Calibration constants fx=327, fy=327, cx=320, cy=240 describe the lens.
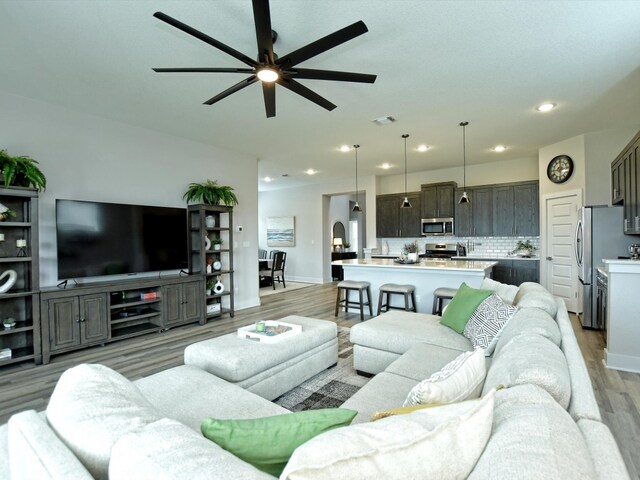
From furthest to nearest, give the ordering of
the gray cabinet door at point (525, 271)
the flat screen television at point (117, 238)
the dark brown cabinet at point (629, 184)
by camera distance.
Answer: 1. the gray cabinet door at point (525, 271)
2. the flat screen television at point (117, 238)
3. the dark brown cabinet at point (629, 184)

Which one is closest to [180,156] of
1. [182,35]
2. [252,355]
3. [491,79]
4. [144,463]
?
[182,35]

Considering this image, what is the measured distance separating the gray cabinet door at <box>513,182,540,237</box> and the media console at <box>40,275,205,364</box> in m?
5.96

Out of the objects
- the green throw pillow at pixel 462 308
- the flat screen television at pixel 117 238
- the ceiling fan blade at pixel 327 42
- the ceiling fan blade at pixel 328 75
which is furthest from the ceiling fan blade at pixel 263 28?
the flat screen television at pixel 117 238

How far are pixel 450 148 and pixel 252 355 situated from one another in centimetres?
516

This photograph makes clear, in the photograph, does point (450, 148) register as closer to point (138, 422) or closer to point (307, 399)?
point (307, 399)

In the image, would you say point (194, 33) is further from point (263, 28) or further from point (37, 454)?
point (37, 454)

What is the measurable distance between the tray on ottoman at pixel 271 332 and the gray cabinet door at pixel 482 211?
5403 mm

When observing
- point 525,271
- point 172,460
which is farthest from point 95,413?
point 525,271

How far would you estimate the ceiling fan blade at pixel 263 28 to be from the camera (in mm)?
1807

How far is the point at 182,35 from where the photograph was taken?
102 inches

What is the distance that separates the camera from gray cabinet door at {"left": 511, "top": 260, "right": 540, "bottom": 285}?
6141mm

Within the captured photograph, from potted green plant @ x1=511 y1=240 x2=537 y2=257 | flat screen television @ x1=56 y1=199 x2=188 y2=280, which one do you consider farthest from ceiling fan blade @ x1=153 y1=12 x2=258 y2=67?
potted green plant @ x1=511 y1=240 x2=537 y2=257

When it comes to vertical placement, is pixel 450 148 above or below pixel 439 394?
above

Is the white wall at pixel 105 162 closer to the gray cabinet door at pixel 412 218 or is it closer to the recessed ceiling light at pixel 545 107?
the gray cabinet door at pixel 412 218
